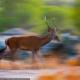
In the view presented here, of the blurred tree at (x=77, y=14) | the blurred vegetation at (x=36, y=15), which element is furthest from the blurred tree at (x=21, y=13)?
the blurred tree at (x=77, y=14)

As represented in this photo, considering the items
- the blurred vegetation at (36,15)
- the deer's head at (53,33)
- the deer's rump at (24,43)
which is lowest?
the deer's rump at (24,43)

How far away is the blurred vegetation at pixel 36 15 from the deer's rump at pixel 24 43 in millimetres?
79

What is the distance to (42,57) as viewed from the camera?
16.1ft

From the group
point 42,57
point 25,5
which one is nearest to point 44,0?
→ point 25,5

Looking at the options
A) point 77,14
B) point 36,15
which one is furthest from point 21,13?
point 77,14

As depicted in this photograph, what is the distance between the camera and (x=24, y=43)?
193 inches

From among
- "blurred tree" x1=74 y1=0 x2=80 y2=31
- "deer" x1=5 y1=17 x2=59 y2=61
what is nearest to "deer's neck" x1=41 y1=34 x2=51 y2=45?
"deer" x1=5 y1=17 x2=59 y2=61

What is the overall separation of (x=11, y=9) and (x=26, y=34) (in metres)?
0.23

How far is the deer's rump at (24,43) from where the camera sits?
16.1ft

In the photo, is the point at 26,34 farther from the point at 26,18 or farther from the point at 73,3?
the point at 73,3

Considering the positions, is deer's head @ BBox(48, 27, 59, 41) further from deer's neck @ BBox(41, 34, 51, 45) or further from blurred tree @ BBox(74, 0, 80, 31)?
blurred tree @ BBox(74, 0, 80, 31)

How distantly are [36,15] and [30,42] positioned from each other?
22 centimetres

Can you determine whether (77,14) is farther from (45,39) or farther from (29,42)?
(29,42)

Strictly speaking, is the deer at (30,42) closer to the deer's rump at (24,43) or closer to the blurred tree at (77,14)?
the deer's rump at (24,43)
